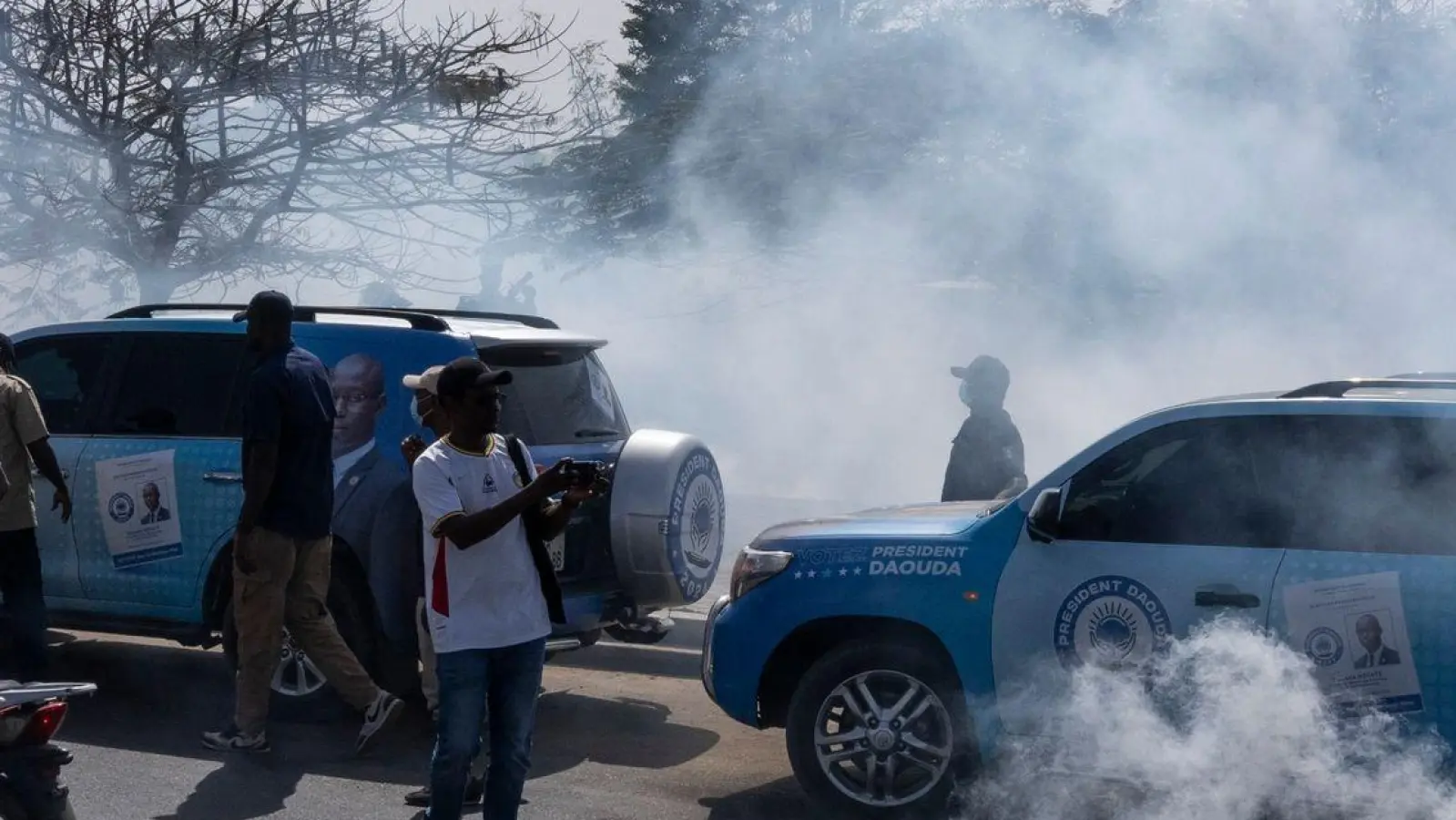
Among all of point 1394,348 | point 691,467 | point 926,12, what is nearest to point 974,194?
point 926,12

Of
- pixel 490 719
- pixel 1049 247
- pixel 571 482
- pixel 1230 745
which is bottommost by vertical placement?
pixel 1230 745

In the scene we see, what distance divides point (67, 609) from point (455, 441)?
3.56 metres

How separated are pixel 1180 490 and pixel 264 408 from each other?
3.31m

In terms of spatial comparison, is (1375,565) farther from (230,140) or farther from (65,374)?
(230,140)

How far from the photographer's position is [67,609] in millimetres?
7133

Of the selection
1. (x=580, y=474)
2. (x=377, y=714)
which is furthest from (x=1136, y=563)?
(x=377, y=714)

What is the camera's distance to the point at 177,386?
7.06 metres

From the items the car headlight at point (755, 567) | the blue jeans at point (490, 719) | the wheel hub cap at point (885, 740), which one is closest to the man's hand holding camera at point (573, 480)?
the blue jeans at point (490, 719)

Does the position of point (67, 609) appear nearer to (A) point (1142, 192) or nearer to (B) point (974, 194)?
(A) point (1142, 192)

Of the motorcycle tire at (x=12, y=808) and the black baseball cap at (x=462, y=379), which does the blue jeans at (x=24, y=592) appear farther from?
the black baseball cap at (x=462, y=379)

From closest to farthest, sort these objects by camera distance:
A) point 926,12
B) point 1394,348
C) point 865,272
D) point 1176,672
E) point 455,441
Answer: point 455,441
point 1176,672
point 1394,348
point 926,12
point 865,272

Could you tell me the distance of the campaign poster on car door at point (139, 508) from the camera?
6.84 metres

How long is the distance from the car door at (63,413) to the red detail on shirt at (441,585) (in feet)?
10.5

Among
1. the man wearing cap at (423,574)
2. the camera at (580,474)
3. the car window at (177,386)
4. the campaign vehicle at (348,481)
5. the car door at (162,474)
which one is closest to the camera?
the camera at (580,474)
